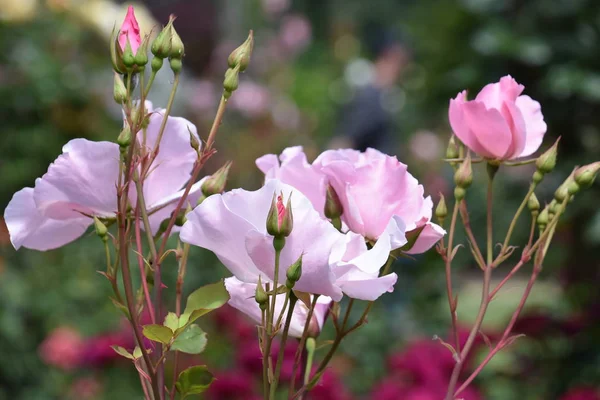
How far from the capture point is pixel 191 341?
1.36 ft

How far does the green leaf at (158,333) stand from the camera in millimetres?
381

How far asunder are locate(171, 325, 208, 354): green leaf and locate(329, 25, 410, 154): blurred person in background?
3202 mm

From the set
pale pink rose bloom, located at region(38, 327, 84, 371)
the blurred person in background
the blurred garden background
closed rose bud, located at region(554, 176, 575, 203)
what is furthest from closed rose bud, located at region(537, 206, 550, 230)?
the blurred person in background

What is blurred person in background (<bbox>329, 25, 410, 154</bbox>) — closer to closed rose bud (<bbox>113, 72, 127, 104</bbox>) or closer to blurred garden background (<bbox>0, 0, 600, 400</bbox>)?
blurred garden background (<bbox>0, 0, 600, 400</bbox>)

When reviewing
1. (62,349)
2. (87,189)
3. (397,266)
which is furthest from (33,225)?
(397,266)

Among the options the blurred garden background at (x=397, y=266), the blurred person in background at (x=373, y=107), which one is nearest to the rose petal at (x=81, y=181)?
the blurred garden background at (x=397, y=266)

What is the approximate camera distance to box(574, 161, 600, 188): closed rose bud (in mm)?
478

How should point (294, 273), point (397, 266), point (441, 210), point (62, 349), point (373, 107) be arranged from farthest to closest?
1. point (373, 107)
2. point (397, 266)
3. point (62, 349)
4. point (441, 210)
5. point (294, 273)

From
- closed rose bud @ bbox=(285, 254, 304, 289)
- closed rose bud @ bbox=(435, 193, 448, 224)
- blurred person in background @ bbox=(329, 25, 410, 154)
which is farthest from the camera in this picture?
blurred person in background @ bbox=(329, 25, 410, 154)

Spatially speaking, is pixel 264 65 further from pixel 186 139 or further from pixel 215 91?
pixel 186 139

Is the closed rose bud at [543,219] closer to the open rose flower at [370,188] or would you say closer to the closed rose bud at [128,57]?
the open rose flower at [370,188]

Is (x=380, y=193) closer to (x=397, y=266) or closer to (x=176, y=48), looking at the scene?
(x=176, y=48)

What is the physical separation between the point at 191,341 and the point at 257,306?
40 mm

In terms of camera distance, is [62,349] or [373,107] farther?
[373,107]
